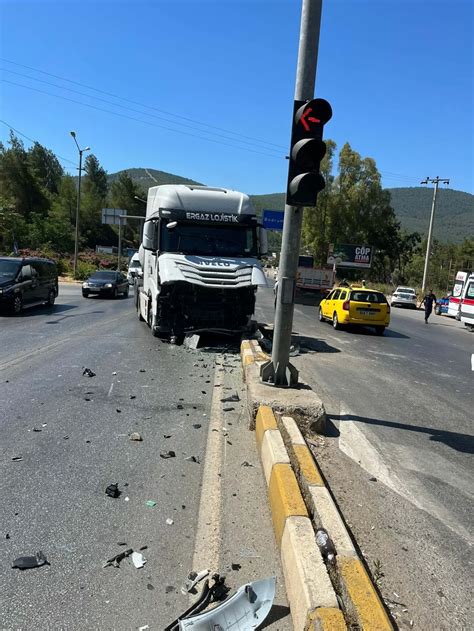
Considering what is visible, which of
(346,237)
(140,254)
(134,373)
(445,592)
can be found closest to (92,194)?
(346,237)

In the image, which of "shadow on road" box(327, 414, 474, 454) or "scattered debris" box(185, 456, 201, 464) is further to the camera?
"shadow on road" box(327, 414, 474, 454)

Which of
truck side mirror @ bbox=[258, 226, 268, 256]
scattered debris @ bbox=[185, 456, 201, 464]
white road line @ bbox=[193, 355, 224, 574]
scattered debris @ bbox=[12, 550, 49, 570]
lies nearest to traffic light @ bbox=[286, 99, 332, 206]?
white road line @ bbox=[193, 355, 224, 574]

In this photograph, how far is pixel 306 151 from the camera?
19.8ft

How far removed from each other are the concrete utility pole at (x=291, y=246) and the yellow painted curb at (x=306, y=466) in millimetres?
2081

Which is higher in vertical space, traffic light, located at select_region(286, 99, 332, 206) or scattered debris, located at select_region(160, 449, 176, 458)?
traffic light, located at select_region(286, 99, 332, 206)

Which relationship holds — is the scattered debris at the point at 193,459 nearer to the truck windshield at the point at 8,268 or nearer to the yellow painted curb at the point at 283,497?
the yellow painted curb at the point at 283,497

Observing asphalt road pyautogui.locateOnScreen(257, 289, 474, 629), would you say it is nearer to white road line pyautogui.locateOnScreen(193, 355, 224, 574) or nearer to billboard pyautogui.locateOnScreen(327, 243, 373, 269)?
white road line pyautogui.locateOnScreen(193, 355, 224, 574)

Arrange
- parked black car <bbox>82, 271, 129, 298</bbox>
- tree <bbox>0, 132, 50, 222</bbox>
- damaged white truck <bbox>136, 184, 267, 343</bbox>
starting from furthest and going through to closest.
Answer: tree <bbox>0, 132, 50, 222</bbox> < parked black car <bbox>82, 271, 129, 298</bbox> < damaged white truck <bbox>136, 184, 267, 343</bbox>

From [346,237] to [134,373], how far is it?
55.6 meters

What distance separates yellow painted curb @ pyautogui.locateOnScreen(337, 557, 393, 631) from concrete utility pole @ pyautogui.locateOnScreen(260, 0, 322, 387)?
3796mm

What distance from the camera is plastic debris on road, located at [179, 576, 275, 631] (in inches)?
106

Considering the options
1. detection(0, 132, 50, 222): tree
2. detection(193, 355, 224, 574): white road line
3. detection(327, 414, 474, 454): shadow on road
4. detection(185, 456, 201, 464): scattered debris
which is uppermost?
detection(0, 132, 50, 222): tree

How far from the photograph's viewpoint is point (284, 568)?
3.16 meters

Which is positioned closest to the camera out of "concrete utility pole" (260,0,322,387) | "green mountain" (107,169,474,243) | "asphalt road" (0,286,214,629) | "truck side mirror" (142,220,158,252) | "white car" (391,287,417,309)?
"asphalt road" (0,286,214,629)
